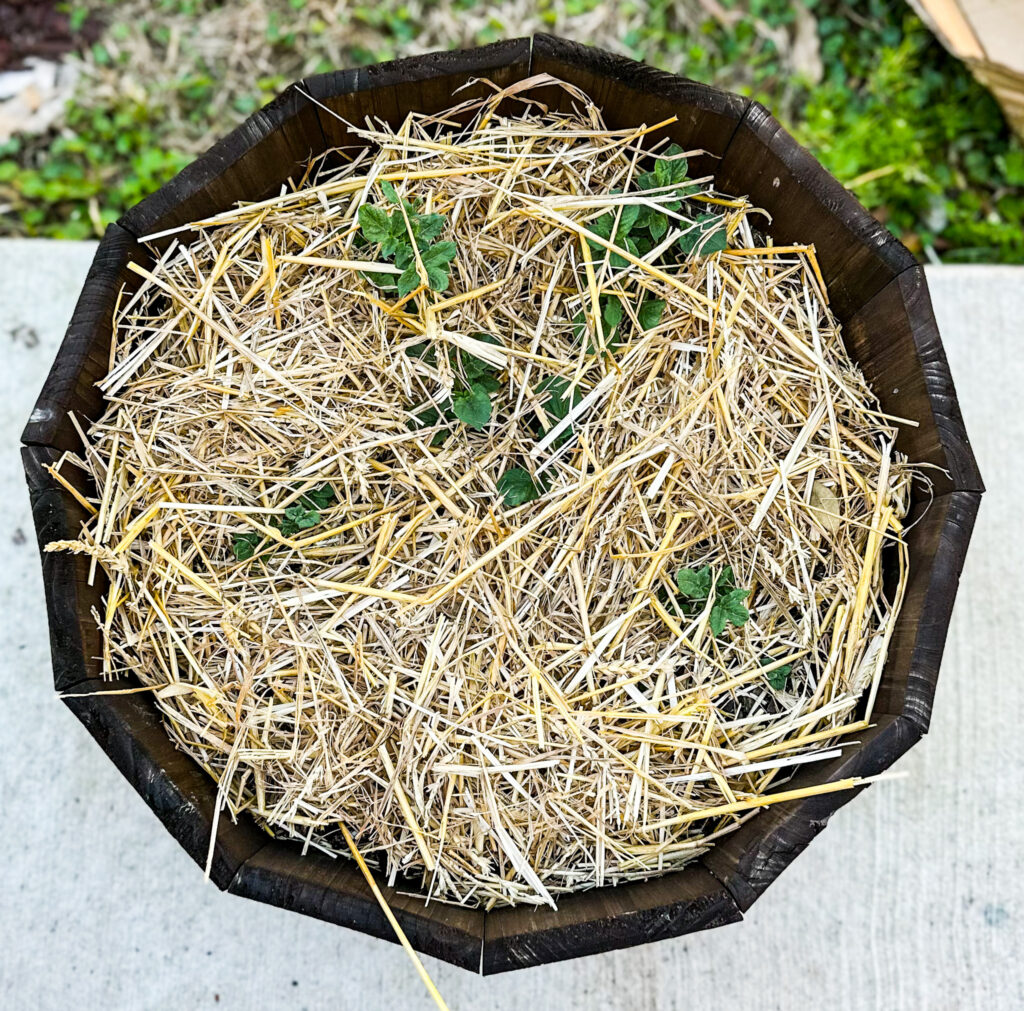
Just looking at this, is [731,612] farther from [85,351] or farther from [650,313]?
[85,351]

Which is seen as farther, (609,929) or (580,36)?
(580,36)

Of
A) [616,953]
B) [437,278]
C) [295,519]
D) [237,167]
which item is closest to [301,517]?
[295,519]

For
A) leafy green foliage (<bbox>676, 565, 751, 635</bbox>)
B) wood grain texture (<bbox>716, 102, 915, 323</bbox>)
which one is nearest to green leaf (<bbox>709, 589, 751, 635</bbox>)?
leafy green foliage (<bbox>676, 565, 751, 635</bbox>)

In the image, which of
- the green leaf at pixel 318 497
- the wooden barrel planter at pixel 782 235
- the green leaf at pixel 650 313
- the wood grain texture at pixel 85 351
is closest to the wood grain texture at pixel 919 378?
the wooden barrel planter at pixel 782 235

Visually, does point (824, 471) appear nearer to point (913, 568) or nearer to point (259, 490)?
point (913, 568)

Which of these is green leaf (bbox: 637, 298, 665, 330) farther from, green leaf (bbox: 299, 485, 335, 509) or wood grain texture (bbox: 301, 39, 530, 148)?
green leaf (bbox: 299, 485, 335, 509)

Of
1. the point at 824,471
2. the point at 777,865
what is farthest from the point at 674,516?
the point at 777,865
